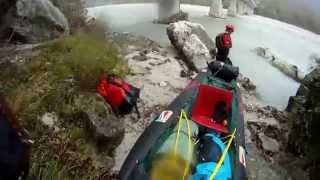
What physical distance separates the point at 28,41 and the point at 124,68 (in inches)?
71.6

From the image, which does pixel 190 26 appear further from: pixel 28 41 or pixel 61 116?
pixel 61 116

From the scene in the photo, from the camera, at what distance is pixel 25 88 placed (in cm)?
561

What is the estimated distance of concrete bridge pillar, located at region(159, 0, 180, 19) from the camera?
50.0 feet

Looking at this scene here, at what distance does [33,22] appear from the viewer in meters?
7.96

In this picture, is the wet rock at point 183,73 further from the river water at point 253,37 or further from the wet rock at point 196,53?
the river water at point 253,37

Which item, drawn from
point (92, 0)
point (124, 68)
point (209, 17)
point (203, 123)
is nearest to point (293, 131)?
point (203, 123)

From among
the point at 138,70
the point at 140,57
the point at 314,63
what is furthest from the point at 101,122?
the point at 314,63

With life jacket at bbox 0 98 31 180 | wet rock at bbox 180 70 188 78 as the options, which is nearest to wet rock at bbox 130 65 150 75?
wet rock at bbox 180 70 188 78

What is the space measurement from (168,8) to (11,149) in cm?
1347

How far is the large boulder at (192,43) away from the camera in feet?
31.7

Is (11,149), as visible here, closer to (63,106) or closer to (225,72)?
(63,106)

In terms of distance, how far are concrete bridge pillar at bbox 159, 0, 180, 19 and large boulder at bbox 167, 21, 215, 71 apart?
4346mm

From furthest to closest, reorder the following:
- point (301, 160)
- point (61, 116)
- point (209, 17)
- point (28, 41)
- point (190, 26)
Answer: point (209, 17)
point (190, 26)
point (28, 41)
point (301, 160)
point (61, 116)

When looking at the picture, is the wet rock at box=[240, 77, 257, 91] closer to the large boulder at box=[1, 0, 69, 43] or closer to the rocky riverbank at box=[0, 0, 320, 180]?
Answer: the rocky riverbank at box=[0, 0, 320, 180]
